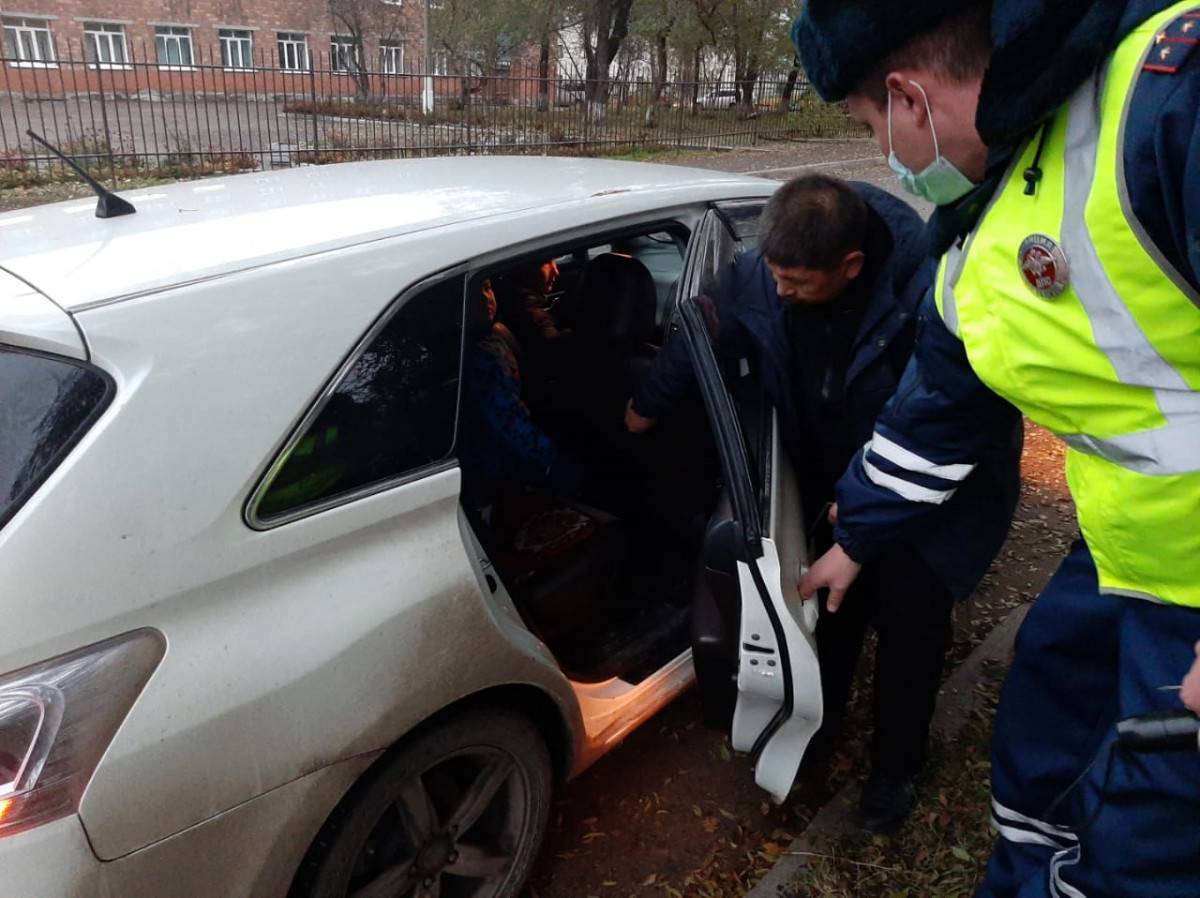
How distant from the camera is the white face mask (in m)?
1.33

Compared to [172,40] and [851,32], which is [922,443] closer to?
[851,32]

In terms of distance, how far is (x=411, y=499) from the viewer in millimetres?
1668

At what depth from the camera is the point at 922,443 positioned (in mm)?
1688

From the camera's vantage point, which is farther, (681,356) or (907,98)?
(681,356)

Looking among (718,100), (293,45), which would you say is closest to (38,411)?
(718,100)

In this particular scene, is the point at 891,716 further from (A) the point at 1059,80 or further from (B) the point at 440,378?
(A) the point at 1059,80

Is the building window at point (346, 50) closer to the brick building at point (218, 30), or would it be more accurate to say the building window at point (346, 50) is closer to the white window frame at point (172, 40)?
the brick building at point (218, 30)

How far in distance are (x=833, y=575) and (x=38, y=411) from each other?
156cm

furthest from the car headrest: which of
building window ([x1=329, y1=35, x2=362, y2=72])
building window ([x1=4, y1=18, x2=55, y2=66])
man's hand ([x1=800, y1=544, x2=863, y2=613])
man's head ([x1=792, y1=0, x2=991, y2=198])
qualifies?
building window ([x1=4, y1=18, x2=55, y2=66])

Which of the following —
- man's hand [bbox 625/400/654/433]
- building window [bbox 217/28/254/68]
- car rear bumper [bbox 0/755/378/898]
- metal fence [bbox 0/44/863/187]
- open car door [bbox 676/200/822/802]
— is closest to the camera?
car rear bumper [bbox 0/755/378/898]

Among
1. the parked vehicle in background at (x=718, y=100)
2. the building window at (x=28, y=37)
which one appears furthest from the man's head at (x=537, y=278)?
the building window at (x=28, y=37)

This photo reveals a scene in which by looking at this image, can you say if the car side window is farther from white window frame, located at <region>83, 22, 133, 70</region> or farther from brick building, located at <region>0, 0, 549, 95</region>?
white window frame, located at <region>83, 22, 133, 70</region>

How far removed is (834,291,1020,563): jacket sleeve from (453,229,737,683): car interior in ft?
2.41

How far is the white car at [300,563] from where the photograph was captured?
1281 mm
